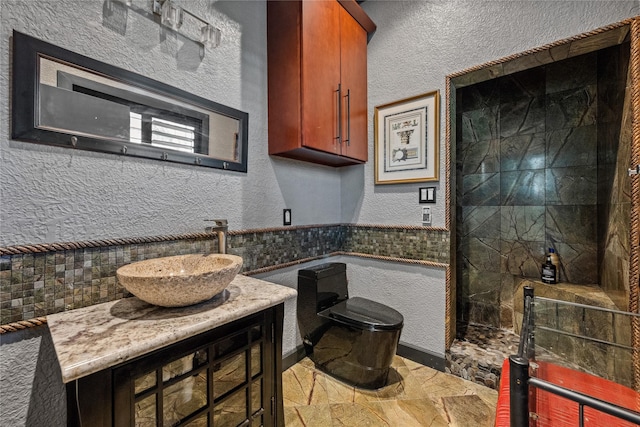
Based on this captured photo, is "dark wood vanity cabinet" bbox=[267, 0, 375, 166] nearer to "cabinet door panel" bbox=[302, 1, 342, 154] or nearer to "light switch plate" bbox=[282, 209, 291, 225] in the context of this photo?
"cabinet door panel" bbox=[302, 1, 342, 154]

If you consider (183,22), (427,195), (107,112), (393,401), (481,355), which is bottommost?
(393,401)

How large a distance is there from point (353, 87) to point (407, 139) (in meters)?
0.56

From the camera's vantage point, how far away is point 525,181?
2.21 m

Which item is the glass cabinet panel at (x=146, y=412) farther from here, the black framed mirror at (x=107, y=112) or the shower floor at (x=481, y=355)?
the shower floor at (x=481, y=355)

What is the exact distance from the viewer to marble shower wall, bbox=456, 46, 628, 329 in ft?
6.45

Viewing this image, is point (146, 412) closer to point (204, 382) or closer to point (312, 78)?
point (204, 382)

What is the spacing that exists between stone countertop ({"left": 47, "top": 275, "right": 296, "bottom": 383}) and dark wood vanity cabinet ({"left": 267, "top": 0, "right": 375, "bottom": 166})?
976 mm

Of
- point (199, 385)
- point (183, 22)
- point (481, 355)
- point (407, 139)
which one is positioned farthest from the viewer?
point (407, 139)

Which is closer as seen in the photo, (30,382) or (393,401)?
(30,382)

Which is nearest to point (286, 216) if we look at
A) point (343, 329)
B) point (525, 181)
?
point (343, 329)

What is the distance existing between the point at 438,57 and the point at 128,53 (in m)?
1.82

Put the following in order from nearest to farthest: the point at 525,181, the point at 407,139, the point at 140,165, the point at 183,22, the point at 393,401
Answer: the point at 140,165
the point at 183,22
the point at 393,401
the point at 407,139
the point at 525,181

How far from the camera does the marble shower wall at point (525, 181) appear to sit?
1.96 m

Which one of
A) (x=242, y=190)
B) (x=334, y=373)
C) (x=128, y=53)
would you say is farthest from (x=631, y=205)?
(x=128, y=53)
